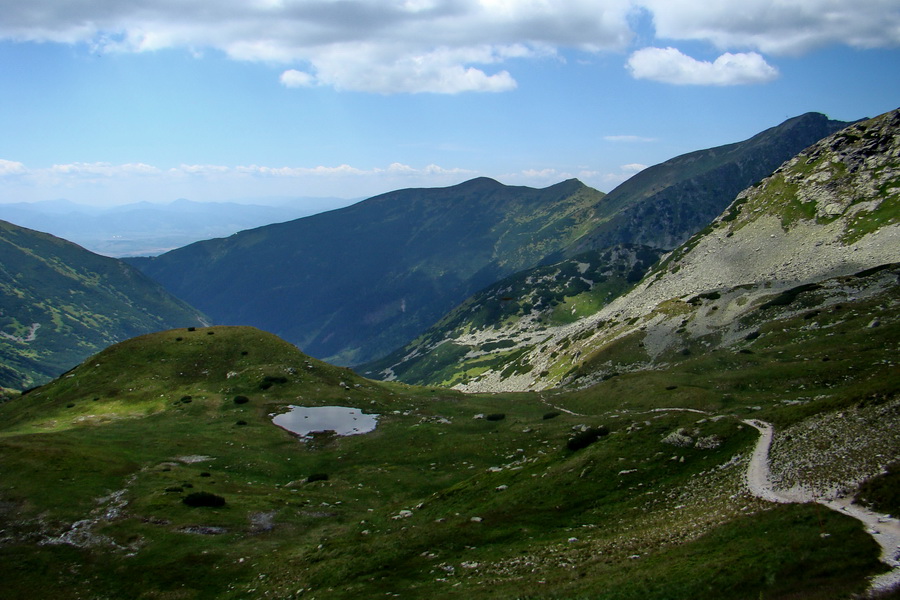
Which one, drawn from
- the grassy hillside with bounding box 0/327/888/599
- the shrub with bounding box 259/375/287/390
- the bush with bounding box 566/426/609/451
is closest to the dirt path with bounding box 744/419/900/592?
the grassy hillside with bounding box 0/327/888/599

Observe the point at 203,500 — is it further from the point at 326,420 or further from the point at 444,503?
the point at 326,420

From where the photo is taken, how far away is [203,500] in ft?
165

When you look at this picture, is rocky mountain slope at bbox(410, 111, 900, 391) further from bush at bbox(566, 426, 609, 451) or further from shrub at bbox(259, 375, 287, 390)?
bush at bbox(566, 426, 609, 451)

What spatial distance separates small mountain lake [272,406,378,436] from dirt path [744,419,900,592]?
51070 millimetres

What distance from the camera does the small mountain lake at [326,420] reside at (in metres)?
78.5

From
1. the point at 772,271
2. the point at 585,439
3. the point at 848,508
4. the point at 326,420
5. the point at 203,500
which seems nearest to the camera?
the point at 848,508

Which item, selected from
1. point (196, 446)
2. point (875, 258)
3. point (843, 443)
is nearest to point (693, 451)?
point (843, 443)

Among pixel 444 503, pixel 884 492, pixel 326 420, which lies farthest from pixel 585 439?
pixel 326 420

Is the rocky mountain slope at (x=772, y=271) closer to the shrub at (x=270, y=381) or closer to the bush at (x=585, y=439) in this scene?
the shrub at (x=270, y=381)

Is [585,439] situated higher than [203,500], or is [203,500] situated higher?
[585,439]

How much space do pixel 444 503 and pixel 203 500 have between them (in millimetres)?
21472

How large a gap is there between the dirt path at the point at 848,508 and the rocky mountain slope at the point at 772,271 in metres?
74.3

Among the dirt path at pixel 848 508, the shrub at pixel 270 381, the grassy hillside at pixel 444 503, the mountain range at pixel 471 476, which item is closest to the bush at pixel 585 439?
the mountain range at pixel 471 476

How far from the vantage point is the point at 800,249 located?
6280 inches
